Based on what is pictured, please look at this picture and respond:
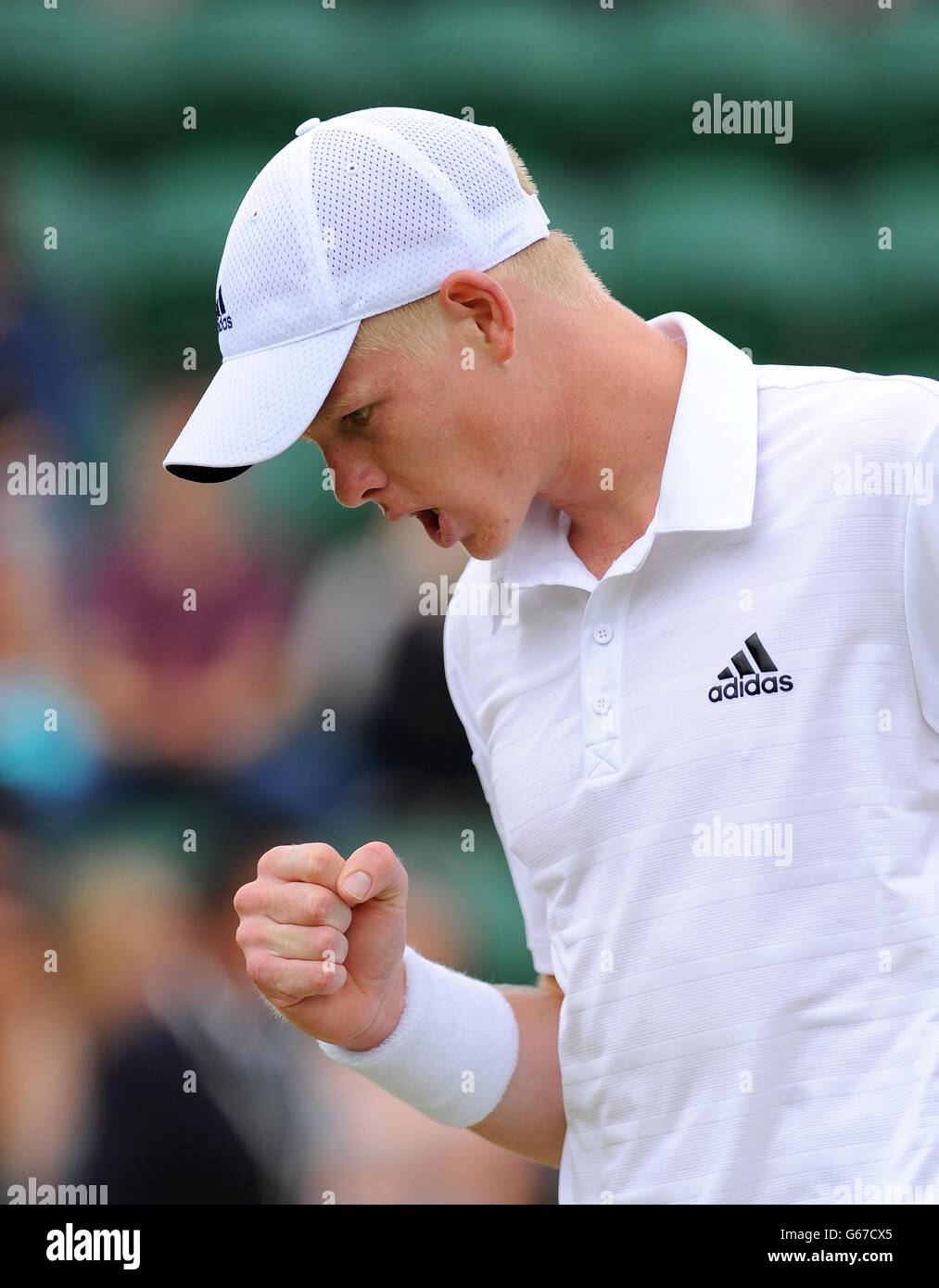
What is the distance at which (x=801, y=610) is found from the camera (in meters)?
0.84

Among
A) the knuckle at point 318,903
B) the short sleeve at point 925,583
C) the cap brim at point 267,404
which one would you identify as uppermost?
the cap brim at point 267,404

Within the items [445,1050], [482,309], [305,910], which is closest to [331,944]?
[305,910]

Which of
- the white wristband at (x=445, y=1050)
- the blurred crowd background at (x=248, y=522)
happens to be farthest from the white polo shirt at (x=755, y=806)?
the blurred crowd background at (x=248, y=522)

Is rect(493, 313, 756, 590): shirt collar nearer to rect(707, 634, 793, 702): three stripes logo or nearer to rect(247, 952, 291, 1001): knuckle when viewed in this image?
rect(707, 634, 793, 702): three stripes logo

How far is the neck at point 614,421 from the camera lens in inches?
35.9

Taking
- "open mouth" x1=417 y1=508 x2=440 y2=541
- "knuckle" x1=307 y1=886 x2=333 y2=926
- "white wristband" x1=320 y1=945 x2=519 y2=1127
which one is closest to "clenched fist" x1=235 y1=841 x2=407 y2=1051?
"knuckle" x1=307 y1=886 x2=333 y2=926

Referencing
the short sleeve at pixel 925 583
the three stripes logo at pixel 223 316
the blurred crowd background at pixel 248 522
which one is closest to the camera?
the short sleeve at pixel 925 583

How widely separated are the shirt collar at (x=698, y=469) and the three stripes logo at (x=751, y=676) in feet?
0.25

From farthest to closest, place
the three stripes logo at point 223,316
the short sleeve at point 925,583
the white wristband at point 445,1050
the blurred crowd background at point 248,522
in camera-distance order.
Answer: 1. the blurred crowd background at point 248,522
2. the white wristband at point 445,1050
3. the three stripes logo at point 223,316
4. the short sleeve at point 925,583

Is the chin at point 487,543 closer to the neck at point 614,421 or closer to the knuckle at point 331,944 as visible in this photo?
the neck at point 614,421

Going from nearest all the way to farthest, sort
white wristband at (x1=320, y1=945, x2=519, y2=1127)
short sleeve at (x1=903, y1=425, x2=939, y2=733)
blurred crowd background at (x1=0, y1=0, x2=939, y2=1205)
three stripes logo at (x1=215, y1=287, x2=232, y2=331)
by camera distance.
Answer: short sleeve at (x1=903, y1=425, x2=939, y2=733)
three stripes logo at (x1=215, y1=287, x2=232, y2=331)
white wristband at (x1=320, y1=945, x2=519, y2=1127)
blurred crowd background at (x1=0, y1=0, x2=939, y2=1205)

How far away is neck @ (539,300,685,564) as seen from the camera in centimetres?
91

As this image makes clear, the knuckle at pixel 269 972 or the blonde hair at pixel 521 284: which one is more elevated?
the blonde hair at pixel 521 284

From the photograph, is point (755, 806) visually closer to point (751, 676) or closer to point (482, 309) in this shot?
point (751, 676)
